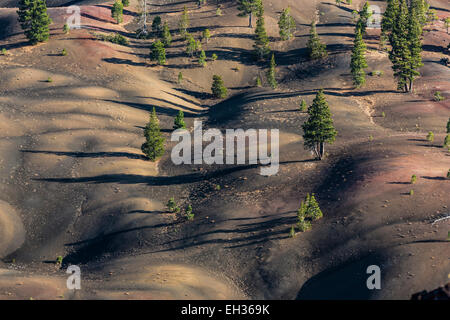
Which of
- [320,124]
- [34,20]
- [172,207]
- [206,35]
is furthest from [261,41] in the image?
[172,207]

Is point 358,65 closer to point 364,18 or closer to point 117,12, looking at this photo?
point 364,18

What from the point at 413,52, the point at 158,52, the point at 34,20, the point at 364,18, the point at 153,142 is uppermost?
the point at 34,20

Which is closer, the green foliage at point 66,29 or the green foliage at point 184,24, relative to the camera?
the green foliage at point 66,29

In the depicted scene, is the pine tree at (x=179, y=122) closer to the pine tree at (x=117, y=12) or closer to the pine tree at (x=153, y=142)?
the pine tree at (x=153, y=142)

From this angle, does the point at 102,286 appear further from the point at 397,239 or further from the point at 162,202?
the point at 397,239

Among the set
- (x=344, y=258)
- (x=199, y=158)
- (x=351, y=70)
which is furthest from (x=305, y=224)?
(x=351, y=70)

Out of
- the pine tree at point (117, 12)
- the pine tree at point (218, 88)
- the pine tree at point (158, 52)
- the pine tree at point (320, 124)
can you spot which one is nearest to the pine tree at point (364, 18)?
the pine tree at point (218, 88)
